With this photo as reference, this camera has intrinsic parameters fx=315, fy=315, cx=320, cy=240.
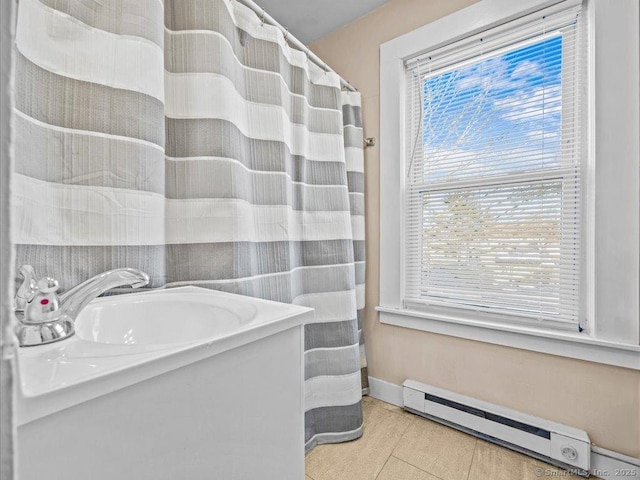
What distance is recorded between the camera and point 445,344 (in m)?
1.56

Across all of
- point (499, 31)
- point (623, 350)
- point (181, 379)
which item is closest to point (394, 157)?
point (499, 31)

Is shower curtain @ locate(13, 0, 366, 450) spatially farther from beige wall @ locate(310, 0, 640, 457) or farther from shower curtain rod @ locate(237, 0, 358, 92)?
beige wall @ locate(310, 0, 640, 457)

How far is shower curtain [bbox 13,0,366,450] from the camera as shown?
0.75m

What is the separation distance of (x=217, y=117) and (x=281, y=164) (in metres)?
0.31

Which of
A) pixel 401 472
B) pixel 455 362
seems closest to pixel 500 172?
pixel 455 362

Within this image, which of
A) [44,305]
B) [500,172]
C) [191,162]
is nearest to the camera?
[44,305]

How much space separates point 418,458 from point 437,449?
11 centimetres

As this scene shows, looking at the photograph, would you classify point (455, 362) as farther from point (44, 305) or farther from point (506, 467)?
point (44, 305)

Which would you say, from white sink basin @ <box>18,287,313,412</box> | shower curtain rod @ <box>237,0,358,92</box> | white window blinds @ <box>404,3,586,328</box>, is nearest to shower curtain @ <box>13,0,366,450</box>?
shower curtain rod @ <box>237,0,358,92</box>

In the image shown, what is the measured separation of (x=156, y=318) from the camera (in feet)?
2.61

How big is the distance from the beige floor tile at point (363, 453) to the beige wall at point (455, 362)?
0.24 metres

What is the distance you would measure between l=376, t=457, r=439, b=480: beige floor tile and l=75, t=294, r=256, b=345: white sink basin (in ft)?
3.21

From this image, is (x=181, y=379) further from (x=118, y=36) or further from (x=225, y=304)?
(x=118, y=36)

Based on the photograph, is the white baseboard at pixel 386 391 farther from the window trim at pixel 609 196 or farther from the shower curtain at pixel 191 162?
the window trim at pixel 609 196
